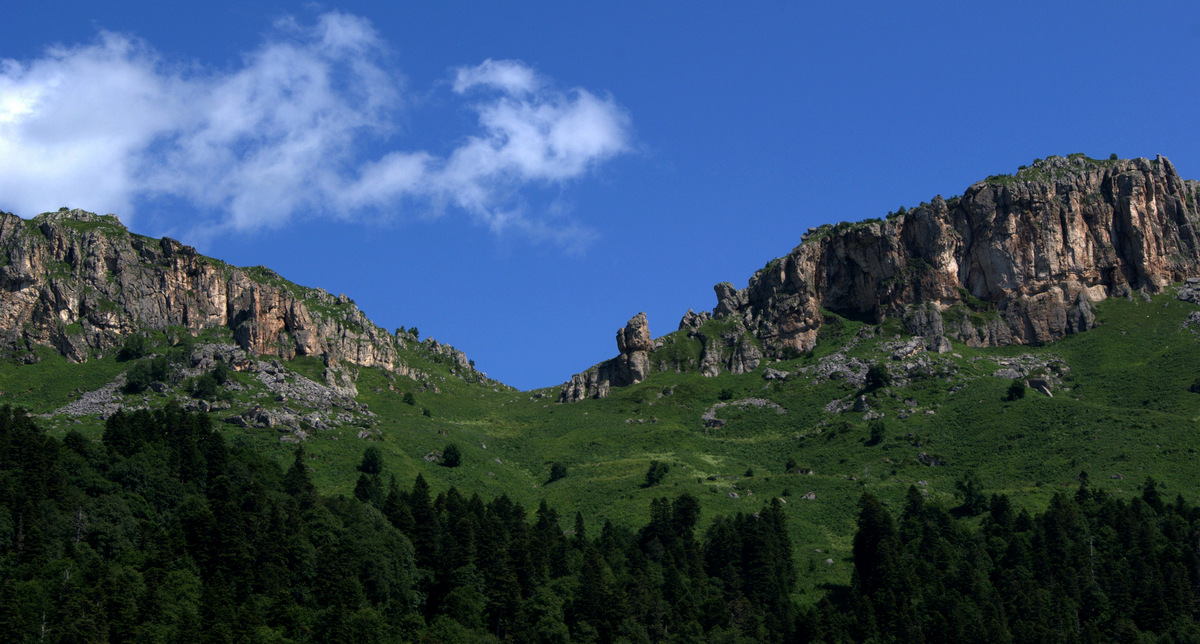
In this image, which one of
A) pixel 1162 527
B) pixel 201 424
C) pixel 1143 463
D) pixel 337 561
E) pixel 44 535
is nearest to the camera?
pixel 44 535

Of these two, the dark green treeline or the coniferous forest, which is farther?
the coniferous forest

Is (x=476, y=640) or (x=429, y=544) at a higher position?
(x=429, y=544)

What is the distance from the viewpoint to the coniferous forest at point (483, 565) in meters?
117

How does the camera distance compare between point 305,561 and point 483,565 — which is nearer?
point 305,561

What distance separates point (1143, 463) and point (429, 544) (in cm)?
12020

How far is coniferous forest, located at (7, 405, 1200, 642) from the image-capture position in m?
117

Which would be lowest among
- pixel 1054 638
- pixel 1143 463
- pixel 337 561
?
pixel 1054 638

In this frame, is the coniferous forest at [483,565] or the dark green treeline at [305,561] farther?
the coniferous forest at [483,565]

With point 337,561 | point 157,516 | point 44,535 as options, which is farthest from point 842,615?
point 44,535

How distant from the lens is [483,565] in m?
147

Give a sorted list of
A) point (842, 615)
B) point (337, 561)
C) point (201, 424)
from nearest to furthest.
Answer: point (337, 561), point (842, 615), point (201, 424)

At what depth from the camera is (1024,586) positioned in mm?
148250

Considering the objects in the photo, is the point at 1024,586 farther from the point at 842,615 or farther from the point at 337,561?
the point at 337,561

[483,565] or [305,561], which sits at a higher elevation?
[305,561]
